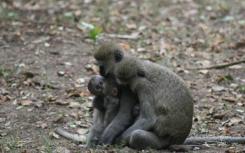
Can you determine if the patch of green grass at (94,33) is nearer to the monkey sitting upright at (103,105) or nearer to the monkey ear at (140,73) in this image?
the monkey sitting upright at (103,105)

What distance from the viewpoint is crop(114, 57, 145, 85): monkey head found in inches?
279

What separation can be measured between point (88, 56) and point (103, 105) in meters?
3.60

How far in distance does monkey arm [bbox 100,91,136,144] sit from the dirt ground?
5.6 inches

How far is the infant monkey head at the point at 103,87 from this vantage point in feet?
23.4

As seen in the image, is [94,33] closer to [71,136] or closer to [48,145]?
[71,136]

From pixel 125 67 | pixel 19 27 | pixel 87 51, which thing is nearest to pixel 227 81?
pixel 87 51

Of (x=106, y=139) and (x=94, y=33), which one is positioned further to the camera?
(x=94, y=33)

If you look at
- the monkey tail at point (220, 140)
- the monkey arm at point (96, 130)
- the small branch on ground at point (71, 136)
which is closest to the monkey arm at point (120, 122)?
the monkey arm at point (96, 130)

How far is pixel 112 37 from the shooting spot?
39.5ft

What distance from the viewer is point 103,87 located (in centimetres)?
714

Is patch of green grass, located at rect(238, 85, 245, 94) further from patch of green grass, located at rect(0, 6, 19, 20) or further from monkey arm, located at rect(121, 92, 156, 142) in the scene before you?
patch of green grass, located at rect(0, 6, 19, 20)

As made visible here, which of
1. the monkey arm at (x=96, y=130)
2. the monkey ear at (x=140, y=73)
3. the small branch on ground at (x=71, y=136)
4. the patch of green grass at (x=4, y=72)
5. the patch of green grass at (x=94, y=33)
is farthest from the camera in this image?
the patch of green grass at (x=94, y=33)

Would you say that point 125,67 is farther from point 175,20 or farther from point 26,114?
point 175,20

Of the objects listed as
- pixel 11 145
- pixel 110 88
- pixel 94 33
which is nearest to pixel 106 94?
pixel 110 88
